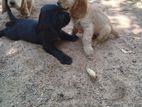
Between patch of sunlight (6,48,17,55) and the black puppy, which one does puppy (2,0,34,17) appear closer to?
the black puppy

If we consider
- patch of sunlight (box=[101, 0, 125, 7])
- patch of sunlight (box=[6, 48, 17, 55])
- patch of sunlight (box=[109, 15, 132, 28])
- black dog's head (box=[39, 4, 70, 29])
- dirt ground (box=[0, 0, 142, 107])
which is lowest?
patch of sunlight (box=[101, 0, 125, 7])

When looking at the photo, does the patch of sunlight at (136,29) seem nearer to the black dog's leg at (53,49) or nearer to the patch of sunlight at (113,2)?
the patch of sunlight at (113,2)

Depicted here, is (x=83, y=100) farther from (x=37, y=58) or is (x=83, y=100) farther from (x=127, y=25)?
(x=127, y=25)

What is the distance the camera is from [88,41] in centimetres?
362

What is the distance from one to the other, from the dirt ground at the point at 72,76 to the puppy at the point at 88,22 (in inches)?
4.8

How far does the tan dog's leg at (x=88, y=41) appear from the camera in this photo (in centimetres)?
361

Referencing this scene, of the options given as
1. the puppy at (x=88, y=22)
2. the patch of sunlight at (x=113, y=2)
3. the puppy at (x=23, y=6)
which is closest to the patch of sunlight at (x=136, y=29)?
the puppy at (x=88, y=22)

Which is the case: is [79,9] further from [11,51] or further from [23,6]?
[23,6]

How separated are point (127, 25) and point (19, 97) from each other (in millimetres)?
2090

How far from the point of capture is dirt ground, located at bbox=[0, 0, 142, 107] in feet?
10.2

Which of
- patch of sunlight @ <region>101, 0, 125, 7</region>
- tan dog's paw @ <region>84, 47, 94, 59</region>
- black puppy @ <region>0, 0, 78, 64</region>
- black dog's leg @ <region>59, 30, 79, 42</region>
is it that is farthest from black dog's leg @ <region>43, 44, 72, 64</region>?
patch of sunlight @ <region>101, 0, 125, 7</region>

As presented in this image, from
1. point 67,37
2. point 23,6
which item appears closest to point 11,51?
point 67,37

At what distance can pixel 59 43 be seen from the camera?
385 cm

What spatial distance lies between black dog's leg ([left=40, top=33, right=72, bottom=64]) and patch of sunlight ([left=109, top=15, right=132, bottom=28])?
1290mm
